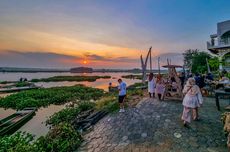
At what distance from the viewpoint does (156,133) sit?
686 cm

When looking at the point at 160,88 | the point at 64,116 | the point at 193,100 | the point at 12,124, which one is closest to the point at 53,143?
the point at 12,124

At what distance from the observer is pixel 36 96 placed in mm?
22609

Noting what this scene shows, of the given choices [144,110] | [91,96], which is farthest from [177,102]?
[91,96]

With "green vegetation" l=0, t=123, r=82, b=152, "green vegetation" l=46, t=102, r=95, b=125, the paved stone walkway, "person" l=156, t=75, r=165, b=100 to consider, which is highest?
"person" l=156, t=75, r=165, b=100

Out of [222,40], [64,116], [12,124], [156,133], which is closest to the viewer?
[156,133]

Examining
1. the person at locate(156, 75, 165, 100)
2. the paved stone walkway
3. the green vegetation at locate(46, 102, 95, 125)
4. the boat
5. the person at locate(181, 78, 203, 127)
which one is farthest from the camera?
the green vegetation at locate(46, 102, 95, 125)

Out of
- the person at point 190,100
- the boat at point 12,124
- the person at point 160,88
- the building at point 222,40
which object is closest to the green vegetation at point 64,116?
the boat at point 12,124

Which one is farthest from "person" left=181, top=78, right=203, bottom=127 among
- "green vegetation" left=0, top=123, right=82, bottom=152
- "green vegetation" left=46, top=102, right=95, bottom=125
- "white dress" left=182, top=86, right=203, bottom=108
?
"green vegetation" left=46, top=102, right=95, bottom=125

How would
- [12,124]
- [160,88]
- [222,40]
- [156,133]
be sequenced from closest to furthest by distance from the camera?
[156,133] < [12,124] < [160,88] < [222,40]

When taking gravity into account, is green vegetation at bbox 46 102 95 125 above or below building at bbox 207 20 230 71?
below

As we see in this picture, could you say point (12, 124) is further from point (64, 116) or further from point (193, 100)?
point (193, 100)

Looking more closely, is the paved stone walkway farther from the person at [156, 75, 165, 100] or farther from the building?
the building

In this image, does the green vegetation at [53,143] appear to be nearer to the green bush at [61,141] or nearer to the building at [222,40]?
the green bush at [61,141]

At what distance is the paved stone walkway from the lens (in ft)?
19.4
